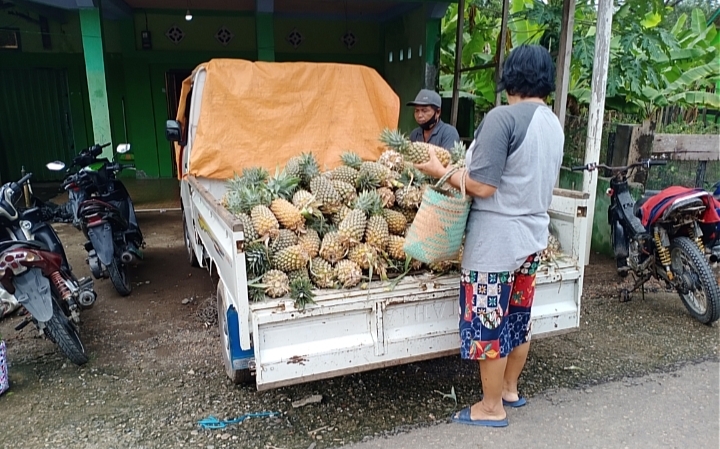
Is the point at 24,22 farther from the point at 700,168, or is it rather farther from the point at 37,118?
the point at 700,168

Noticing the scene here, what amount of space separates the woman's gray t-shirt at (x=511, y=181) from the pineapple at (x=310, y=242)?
0.87 m

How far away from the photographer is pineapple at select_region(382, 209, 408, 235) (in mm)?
3211

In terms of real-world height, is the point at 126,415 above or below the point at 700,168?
below

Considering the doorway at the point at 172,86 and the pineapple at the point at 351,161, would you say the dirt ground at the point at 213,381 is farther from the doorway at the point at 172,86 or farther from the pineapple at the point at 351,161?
the doorway at the point at 172,86

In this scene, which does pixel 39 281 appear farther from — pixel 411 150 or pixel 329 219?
pixel 411 150

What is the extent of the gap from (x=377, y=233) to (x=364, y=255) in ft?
0.62

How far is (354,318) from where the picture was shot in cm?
267

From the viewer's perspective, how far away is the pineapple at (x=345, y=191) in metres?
3.33

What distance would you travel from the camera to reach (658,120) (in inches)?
302

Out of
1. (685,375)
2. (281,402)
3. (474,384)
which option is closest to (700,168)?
(685,375)

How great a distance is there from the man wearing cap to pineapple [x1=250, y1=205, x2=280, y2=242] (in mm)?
2069

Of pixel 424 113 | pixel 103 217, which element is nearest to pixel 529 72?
pixel 424 113

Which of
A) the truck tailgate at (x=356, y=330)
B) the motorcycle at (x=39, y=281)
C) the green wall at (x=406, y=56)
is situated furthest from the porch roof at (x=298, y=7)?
the truck tailgate at (x=356, y=330)

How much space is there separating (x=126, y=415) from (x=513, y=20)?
741 cm
